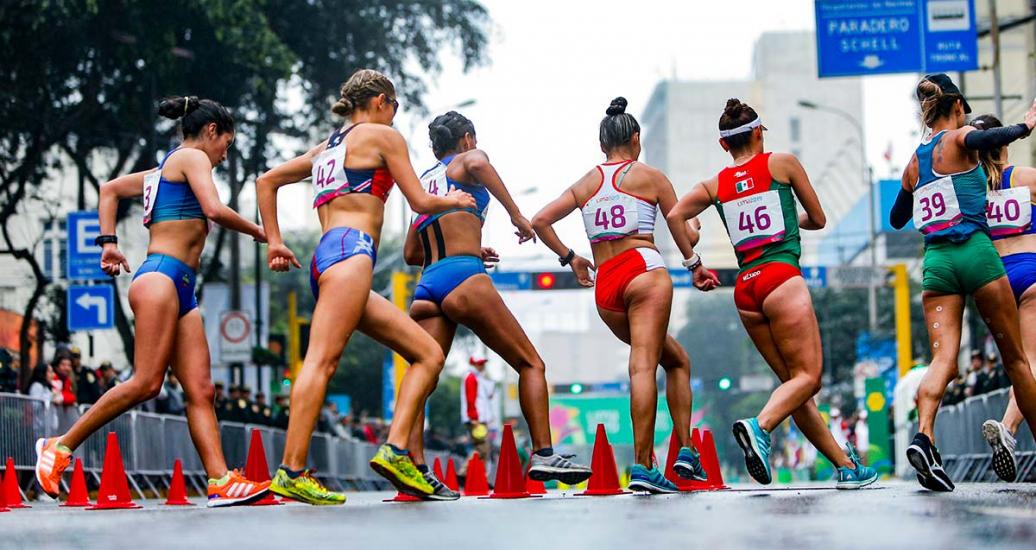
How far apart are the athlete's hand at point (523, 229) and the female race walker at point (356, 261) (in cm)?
104

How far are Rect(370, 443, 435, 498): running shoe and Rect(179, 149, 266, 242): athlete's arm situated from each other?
128 centimetres

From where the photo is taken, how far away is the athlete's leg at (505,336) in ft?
30.6

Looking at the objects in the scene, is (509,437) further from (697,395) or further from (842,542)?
(697,395)

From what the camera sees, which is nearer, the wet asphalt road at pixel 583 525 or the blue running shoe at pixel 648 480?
the wet asphalt road at pixel 583 525

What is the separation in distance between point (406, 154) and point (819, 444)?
278 cm

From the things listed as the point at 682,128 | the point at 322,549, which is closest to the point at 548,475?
the point at 322,549

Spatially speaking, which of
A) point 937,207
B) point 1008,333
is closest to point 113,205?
point 937,207

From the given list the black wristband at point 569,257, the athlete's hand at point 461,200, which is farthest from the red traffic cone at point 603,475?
the athlete's hand at point 461,200

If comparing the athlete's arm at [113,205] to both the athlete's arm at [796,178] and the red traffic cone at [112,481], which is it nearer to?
the red traffic cone at [112,481]

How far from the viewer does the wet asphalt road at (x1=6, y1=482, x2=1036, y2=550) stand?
5.30m

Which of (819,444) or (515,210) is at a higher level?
(515,210)

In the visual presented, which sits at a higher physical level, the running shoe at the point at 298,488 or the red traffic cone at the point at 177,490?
the running shoe at the point at 298,488

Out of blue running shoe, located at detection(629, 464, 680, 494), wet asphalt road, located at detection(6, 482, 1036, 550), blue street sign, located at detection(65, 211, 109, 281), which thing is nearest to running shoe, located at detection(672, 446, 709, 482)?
blue running shoe, located at detection(629, 464, 680, 494)

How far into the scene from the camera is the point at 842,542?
517 cm
